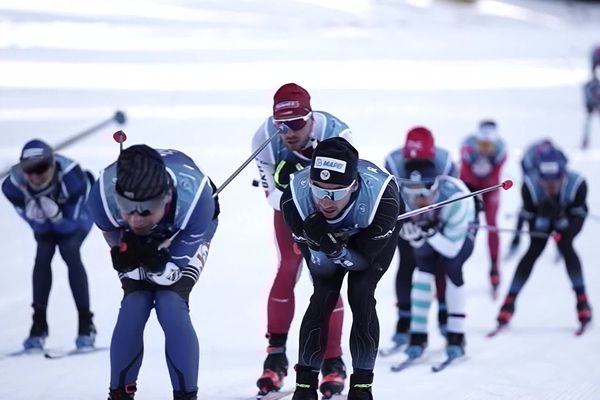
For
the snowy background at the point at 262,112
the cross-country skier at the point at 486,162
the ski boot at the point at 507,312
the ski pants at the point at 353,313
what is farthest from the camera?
the cross-country skier at the point at 486,162

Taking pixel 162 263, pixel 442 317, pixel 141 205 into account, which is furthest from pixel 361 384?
pixel 442 317

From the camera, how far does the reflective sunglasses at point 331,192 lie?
4578 mm

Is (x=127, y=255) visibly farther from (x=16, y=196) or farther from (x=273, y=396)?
(x=16, y=196)

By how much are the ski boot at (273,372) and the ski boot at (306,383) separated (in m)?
0.68

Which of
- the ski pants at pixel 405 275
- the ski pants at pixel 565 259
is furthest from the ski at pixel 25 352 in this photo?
the ski pants at pixel 565 259

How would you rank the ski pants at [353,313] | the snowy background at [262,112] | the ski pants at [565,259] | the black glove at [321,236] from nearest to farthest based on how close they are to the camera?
the black glove at [321,236] → the ski pants at [353,313] → the snowy background at [262,112] → the ski pants at [565,259]

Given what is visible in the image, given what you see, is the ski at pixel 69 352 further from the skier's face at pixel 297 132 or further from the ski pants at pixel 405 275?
the skier's face at pixel 297 132

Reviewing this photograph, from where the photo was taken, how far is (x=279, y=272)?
567 cm

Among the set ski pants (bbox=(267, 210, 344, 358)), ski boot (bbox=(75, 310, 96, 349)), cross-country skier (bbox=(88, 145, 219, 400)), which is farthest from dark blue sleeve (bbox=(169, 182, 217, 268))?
ski boot (bbox=(75, 310, 96, 349))

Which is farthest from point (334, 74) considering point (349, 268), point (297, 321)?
point (349, 268)

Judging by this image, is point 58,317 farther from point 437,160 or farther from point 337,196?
point 337,196

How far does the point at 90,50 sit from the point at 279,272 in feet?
34.9

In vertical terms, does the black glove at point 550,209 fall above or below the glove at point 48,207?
above

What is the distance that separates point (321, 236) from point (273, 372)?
1273 mm
